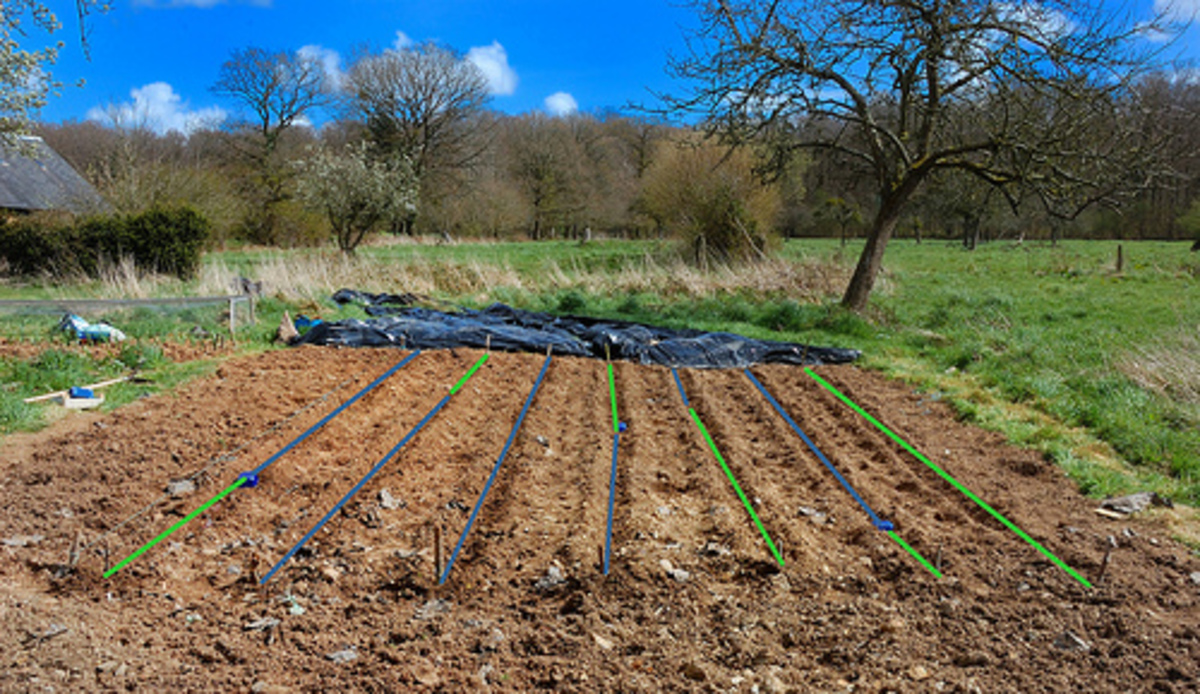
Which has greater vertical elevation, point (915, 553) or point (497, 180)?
point (497, 180)

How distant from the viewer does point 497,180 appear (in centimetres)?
4175

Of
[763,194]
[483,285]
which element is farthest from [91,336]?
[763,194]

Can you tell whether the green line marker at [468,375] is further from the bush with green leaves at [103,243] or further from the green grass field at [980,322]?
the bush with green leaves at [103,243]

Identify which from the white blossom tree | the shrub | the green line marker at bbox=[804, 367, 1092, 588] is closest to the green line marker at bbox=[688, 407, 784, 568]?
the green line marker at bbox=[804, 367, 1092, 588]

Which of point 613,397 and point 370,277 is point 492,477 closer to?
point 613,397

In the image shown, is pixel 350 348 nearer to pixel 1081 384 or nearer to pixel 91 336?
pixel 91 336

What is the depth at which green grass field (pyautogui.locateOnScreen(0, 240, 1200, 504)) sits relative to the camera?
18.3 ft

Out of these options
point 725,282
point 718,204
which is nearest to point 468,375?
point 725,282

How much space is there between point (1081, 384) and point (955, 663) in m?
→ 5.66

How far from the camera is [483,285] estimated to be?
45.6 feet

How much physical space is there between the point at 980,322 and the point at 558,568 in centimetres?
1020

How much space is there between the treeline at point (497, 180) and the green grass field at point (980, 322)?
10.0ft

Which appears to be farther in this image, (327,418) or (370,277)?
(370,277)

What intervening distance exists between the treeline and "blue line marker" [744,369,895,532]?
29.2ft
